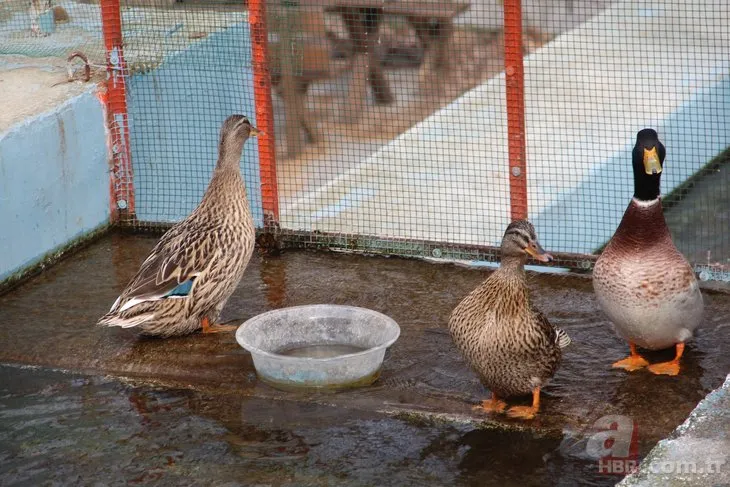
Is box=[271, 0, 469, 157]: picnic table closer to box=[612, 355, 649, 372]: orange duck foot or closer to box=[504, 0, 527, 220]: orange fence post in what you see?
box=[504, 0, 527, 220]: orange fence post

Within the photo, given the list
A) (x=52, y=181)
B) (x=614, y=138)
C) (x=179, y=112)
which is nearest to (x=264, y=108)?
(x=179, y=112)

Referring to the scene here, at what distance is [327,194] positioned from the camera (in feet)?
26.9

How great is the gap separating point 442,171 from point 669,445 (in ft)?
15.3

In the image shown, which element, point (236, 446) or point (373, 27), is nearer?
point (236, 446)

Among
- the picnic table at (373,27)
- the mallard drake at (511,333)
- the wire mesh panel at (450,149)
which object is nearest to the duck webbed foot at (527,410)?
the mallard drake at (511,333)

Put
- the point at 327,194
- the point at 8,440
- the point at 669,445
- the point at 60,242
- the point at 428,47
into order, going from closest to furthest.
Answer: the point at 669,445 → the point at 8,440 → the point at 60,242 → the point at 327,194 → the point at 428,47

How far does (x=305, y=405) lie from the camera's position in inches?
214

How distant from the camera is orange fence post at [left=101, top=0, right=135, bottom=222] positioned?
7.52 meters

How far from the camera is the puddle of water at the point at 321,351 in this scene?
6.01m

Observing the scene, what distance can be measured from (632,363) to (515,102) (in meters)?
1.87

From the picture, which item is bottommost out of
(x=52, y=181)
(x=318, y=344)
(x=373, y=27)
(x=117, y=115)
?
(x=318, y=344)

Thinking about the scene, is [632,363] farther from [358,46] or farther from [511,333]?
[358,46]

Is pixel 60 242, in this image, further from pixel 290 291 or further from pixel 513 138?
pixel 513 138

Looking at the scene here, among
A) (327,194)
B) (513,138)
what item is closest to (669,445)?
(513,138)
